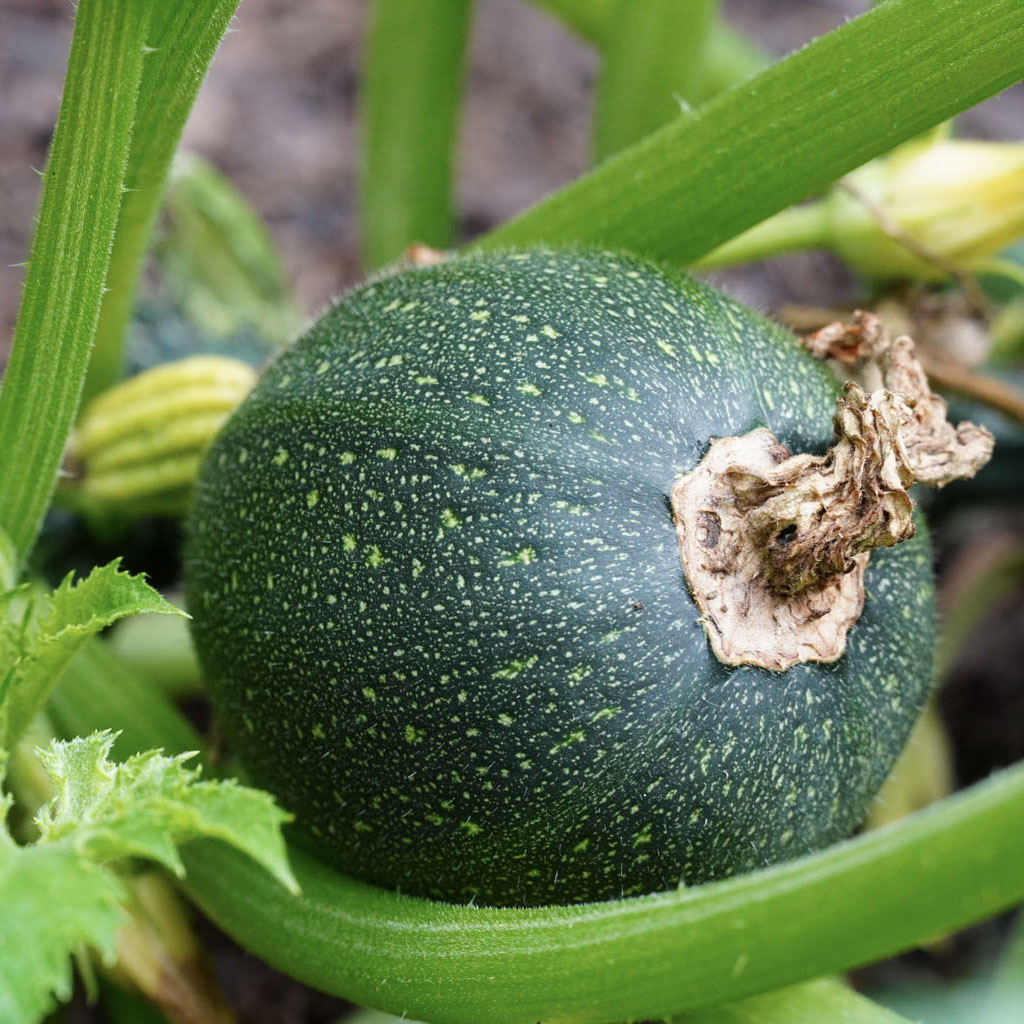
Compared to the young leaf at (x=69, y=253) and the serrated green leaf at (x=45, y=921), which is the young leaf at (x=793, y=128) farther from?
the serrated green leaf at (x=45, y=921)

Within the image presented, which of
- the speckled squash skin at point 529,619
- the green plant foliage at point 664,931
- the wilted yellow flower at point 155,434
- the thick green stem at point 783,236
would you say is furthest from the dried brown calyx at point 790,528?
the wilted yellow flower at point 155,434

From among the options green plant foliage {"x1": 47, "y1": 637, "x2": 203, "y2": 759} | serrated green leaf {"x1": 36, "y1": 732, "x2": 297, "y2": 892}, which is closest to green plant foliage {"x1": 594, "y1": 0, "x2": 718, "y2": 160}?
green plant foliage {"x1": 47, "y1": 637, "x2": 203, "y2": 759}

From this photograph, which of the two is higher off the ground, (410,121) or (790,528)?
(410,121)

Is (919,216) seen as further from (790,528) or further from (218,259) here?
(218,259)

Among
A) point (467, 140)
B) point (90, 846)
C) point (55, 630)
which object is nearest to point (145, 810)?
point (90, 846)

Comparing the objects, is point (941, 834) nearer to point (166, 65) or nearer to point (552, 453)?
point (552, 453)

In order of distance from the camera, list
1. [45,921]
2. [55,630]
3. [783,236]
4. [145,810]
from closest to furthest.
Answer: [45,921]
[145,810]
[55,630]
[783,236]

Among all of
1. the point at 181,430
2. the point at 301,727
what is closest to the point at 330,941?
the point at 301,727
